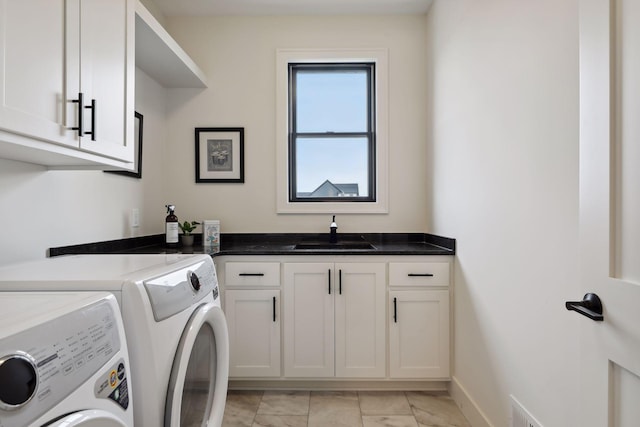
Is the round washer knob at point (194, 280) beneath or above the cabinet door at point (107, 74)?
beneath

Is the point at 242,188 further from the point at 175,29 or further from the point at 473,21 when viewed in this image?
the point at 473,21

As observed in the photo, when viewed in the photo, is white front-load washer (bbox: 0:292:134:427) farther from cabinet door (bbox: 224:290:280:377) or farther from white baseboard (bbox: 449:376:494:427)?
white baseboard (bbox: 449:376:494:427)

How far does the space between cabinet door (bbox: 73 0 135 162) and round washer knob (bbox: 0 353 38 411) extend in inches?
36.5

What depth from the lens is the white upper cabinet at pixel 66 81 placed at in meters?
0.96

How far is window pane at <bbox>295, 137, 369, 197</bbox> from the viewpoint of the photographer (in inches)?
113

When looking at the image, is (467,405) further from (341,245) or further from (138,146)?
(138,146)

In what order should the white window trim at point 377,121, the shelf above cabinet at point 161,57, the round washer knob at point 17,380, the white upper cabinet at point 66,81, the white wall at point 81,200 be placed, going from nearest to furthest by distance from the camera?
the round washer knob at point 17,380, the white upper cabinet at point 66,81, the white wall at point 81,200, the shelf above cabinet at point 161,57, the white window trim at point 377,121

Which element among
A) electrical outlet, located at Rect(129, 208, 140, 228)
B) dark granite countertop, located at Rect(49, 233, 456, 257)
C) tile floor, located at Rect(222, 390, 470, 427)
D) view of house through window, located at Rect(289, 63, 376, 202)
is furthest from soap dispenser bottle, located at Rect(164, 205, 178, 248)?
tile floor, located at Rect(222, 390, 470, 427)

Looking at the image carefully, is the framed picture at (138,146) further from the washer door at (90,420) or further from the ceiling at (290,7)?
the washer door at (90,420)

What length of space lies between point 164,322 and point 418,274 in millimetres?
1683

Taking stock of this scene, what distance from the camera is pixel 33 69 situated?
1.02 meters

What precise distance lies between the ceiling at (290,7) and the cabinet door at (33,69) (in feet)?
5.56

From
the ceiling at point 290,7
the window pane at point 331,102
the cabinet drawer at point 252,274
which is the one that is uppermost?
the ceiling at point 290,7

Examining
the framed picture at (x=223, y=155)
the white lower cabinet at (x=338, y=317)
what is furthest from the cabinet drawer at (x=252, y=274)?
the framed picture at (x=223, y=155)
